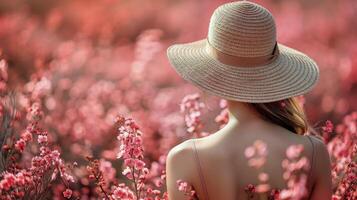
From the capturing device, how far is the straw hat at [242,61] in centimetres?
313

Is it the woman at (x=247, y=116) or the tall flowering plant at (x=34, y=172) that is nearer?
the woman at (x=247, y=116)

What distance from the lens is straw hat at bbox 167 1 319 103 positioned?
313cm

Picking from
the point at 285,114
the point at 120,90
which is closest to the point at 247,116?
the point at 285,114

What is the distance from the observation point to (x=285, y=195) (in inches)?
114

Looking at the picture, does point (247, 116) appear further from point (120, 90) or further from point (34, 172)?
point (120, 90)

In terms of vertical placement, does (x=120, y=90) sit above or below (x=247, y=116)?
below

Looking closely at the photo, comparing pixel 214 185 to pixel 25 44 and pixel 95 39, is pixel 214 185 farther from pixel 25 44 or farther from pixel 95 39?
pixel 95 39

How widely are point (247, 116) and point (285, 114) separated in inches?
5.6

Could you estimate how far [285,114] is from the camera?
3100 millimetres

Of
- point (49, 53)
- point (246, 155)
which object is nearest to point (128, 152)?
point (246, 155)

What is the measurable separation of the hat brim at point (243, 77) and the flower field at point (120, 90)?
22 centimetres

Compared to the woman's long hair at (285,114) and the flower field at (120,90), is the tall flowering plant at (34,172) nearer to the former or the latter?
the flower field at (120,90)

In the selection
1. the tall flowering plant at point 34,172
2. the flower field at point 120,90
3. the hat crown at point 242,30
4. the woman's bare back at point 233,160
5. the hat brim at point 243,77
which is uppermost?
the hat crown at point 242,30

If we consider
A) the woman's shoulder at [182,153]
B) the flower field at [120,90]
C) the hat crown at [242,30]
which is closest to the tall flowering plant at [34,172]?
the flower field at [120,90]
